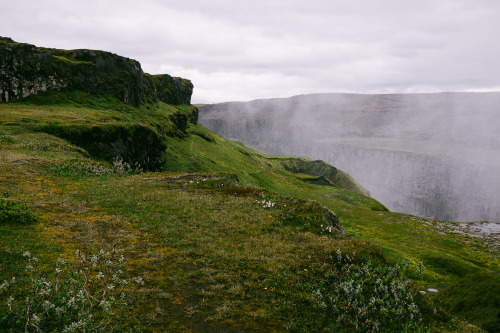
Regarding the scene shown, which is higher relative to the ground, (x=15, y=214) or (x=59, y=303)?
(x=15, y=214)

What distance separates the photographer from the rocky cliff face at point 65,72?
60.2m

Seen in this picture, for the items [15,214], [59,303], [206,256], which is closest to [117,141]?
[15,214]

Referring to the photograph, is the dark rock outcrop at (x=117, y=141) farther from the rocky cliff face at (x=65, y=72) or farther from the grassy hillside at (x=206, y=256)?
the rocky cliff face at (x=65, y=72)

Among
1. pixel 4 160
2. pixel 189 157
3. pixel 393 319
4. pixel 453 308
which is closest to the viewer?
pixel 393 319

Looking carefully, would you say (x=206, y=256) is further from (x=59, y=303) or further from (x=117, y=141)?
(x=117, y=141)

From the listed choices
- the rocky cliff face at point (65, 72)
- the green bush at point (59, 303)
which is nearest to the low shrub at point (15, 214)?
the green bush at point (59, 303)

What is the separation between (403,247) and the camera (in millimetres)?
64375

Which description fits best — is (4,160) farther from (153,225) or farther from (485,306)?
(485,306)

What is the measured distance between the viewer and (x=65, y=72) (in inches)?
2854

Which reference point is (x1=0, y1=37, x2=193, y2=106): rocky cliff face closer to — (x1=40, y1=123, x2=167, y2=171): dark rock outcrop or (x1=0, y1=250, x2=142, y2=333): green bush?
(x1=40, y1=123, x2=167, y2=171): dark rock outcrop

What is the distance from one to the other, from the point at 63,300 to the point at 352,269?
11.4 meters

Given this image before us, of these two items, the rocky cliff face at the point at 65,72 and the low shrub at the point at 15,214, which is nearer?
the low shrub at the point at 15,214

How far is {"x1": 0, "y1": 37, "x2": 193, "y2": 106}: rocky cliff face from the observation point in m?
60.2

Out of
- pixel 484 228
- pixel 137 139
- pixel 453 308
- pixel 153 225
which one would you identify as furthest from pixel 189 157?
pixel 484 228
